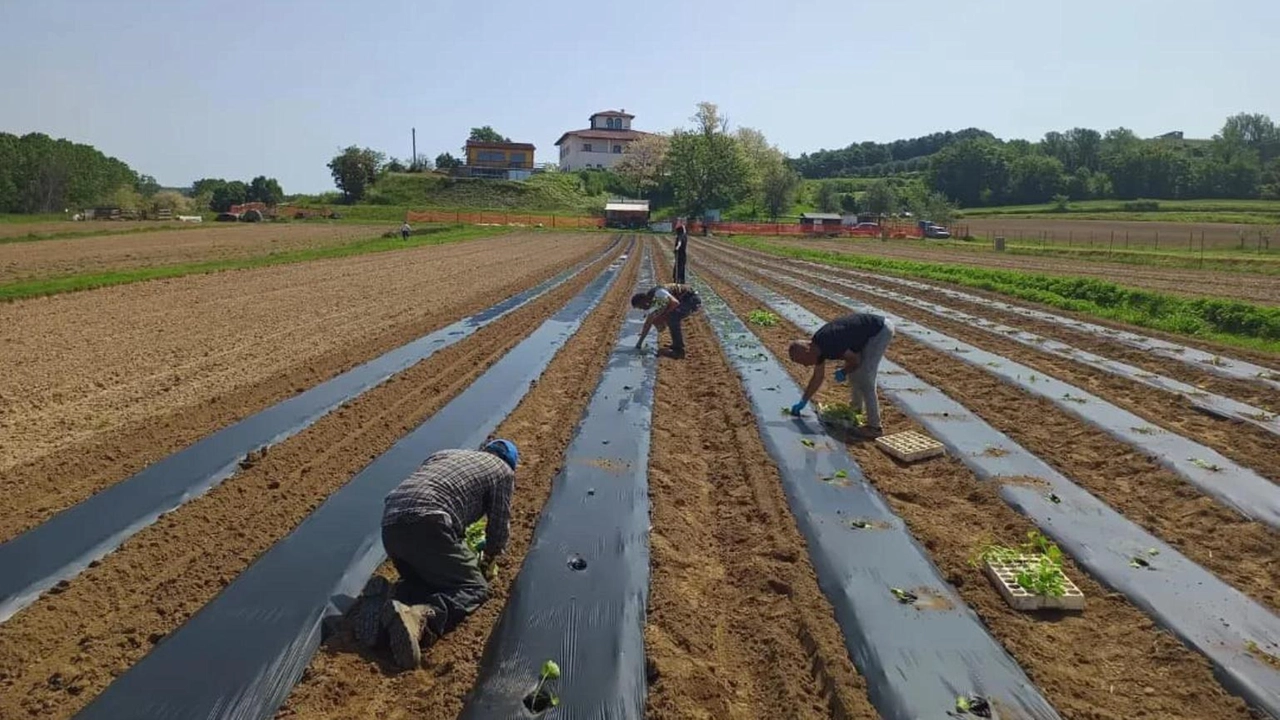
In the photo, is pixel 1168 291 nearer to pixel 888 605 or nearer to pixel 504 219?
pixel 888 605

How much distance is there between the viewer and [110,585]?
4.98 meters

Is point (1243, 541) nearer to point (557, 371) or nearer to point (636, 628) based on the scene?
point (636, 628)

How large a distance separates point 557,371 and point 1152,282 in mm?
20639

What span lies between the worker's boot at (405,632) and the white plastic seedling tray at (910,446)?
506 cm

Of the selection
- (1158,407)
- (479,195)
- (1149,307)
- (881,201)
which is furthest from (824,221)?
(1158,407)

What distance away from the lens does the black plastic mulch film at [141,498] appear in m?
5.12

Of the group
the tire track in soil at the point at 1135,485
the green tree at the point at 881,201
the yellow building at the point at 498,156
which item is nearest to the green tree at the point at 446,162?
the yellow building at the point at 498,156

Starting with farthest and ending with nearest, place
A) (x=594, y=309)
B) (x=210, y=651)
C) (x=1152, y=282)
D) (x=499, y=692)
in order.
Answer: (x=1152, y=282)
(x=594, y=309)
(x=210, y=651)
(x=499, y=692)

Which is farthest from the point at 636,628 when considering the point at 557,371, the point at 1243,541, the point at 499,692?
the point at 557,371

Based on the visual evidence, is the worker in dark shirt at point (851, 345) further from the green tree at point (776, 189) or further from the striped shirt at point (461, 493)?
the green tree at point (776, 189)

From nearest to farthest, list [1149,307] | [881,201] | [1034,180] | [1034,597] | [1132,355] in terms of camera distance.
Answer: [1034,597], [1132,355], [1149,307], [881,201], [1034,180]

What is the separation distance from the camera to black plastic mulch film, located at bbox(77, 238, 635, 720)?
12.6ft

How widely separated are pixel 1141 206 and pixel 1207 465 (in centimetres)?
9400

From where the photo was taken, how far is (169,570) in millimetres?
5172
